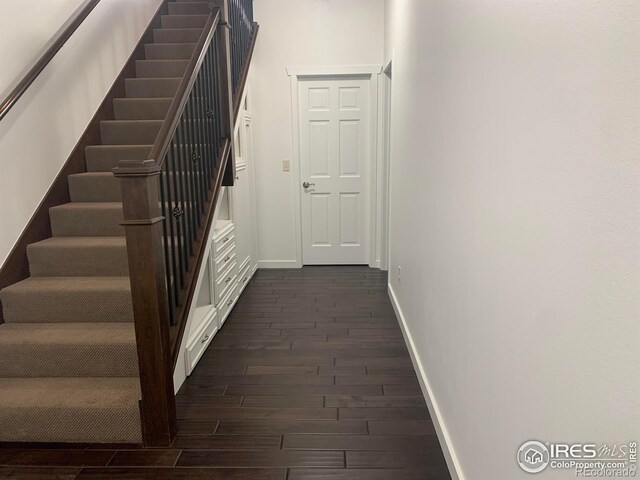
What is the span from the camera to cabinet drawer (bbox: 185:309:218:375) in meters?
2.88

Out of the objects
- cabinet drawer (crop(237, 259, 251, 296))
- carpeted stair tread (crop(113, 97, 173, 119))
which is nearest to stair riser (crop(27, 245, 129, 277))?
carpeted stair tread (crop(113, 97, 173, 119))

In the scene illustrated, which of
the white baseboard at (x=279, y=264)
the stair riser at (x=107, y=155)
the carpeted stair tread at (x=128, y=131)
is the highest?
the carpeted stair tread at (x=128, y=131)

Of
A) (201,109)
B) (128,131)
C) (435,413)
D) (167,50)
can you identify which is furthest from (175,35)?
(435,413)

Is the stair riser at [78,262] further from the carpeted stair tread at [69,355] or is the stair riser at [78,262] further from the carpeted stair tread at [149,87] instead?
the carpeted stair tread at [149,87]

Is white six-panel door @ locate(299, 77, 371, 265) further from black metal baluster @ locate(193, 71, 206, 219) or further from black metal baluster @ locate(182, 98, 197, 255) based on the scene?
black metal baluster @ locate(182, 98, 197, 255)

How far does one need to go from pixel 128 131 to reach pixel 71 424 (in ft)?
7.26

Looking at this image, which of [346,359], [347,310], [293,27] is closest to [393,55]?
[293,27]

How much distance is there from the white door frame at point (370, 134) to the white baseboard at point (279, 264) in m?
0.03

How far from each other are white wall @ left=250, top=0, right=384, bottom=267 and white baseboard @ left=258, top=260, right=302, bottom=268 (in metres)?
0.95

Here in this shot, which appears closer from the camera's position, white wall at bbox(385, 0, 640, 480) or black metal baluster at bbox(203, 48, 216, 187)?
white wall at bbox(385, 0, 640, 480)

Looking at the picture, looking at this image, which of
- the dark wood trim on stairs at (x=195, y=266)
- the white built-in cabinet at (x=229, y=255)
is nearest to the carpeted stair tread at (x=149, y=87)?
the white built-in cabinet at (x=229, y=255)

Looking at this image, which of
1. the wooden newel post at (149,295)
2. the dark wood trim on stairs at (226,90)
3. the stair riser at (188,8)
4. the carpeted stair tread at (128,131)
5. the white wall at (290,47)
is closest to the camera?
the wooden newel post at (149,295)

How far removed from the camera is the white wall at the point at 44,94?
8.67 feet

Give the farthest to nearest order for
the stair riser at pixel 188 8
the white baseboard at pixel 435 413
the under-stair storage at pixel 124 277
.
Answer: the stair riser at pixel 188 8 → the under-stair storage at pixel 124 277 → the white baseboard at pixel 435 413
